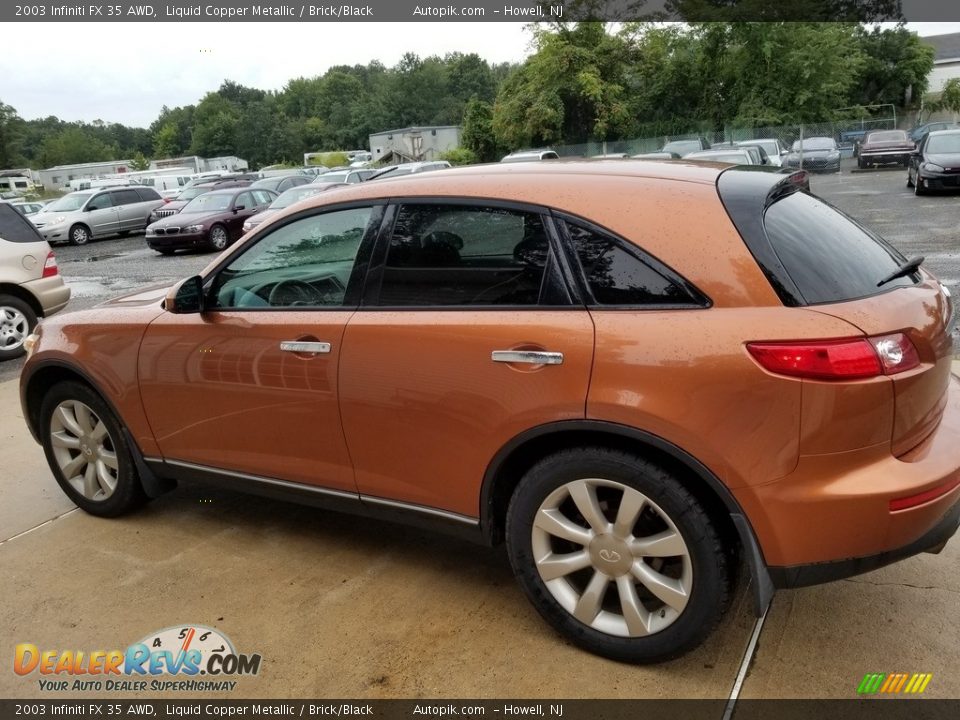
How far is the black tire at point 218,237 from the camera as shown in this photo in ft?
58.5

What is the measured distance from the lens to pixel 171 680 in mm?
2824

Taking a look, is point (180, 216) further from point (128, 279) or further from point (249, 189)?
point (128, 279)

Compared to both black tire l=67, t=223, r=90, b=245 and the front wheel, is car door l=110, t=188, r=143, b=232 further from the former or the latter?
the front wheel

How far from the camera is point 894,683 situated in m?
2.53

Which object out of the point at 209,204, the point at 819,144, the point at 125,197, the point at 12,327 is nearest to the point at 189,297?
the point at 12,327

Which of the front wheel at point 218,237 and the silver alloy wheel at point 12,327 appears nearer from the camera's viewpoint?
the silver alloy wheel at point 12,327

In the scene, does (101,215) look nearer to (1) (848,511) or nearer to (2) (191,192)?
(2) (191,192)

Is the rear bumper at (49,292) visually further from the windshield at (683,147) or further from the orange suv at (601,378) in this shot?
the windshield at (683,147)

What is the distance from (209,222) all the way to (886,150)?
23.6 metres

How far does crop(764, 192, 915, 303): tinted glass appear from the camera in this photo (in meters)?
2.44

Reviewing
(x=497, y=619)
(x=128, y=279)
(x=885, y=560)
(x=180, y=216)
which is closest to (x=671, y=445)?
→ (x=885, y=560)

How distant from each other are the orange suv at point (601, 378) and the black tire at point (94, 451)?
2.04 feet

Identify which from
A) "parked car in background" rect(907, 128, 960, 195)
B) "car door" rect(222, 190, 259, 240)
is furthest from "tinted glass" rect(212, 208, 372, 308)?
"parked car in background" rect(907, 128, 960, 195)

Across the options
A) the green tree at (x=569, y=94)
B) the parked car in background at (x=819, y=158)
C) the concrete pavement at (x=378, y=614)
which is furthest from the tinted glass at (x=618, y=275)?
the green tree at (x=569, y=94)
